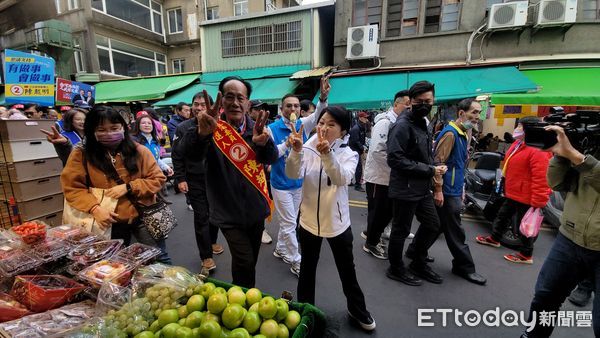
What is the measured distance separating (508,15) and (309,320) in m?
10.7

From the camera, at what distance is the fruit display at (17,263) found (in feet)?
5.09

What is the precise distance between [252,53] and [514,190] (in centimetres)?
1078

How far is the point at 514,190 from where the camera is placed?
3418 millimetres

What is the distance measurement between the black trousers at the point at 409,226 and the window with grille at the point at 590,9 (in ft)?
33.7

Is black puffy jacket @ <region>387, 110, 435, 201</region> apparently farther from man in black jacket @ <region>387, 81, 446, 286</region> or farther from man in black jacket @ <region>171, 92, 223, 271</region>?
man in black jacket @ <region>171, 92, 223, 271</region>

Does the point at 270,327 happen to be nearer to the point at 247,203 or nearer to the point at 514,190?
the point at 247,203

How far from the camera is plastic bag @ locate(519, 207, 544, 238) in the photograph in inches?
125

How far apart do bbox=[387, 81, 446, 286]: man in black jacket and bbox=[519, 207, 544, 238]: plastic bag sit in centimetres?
127

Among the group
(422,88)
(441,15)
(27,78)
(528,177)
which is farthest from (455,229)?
(441,15)

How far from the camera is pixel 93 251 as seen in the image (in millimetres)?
1748

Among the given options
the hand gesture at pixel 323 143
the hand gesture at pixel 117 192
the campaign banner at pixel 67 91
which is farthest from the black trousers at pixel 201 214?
the campaign banner at pixel 67 91

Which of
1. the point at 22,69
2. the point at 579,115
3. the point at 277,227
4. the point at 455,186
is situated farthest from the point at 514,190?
the point at 22,69

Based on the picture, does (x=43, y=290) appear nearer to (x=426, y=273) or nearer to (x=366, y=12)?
(x=426, y=273)

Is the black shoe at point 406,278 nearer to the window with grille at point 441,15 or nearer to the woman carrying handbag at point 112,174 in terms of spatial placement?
the woman carrying handbag at point 112,174
